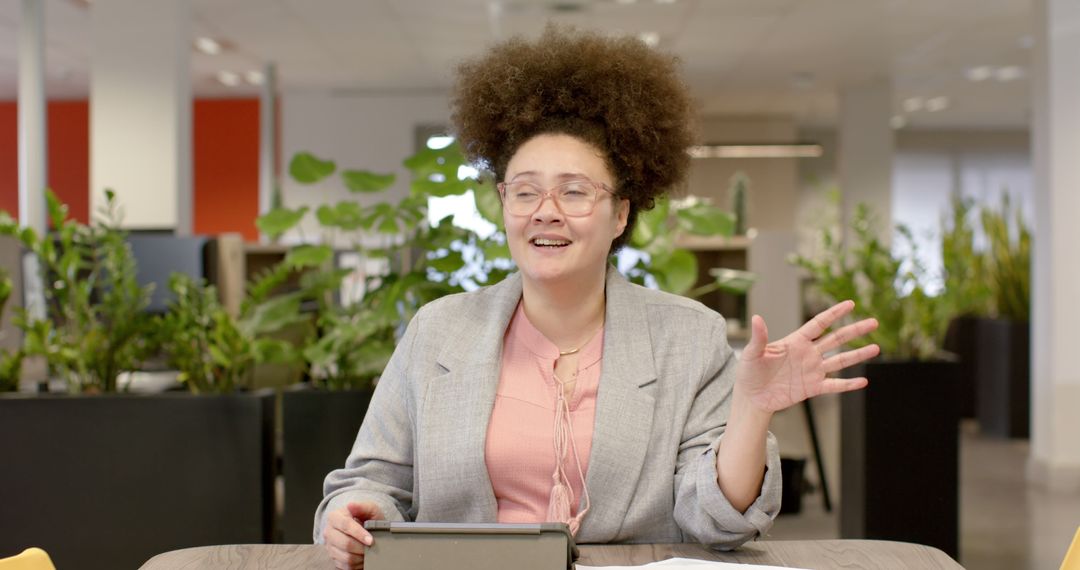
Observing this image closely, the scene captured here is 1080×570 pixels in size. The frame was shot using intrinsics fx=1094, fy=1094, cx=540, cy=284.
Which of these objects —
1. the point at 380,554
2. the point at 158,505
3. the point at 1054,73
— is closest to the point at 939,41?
the point at 1054,73

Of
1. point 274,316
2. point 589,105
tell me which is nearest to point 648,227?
point 274,316

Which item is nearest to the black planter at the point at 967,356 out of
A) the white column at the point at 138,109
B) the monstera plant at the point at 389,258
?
the white column at the point at 138,109

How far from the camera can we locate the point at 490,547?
1074 mm

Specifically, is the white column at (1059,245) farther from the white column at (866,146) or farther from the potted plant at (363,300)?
the white column at (866,146)

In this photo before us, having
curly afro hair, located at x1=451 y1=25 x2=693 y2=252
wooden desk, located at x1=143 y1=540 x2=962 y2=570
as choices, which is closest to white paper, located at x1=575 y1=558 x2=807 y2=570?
wooden desk, located at x1=143 y1=540 x2=962 y2=570

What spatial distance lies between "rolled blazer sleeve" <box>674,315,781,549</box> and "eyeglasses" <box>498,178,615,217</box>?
26 centimetres

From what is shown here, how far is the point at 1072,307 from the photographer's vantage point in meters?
5.32

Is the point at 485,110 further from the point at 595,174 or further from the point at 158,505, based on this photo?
the point at 158,505

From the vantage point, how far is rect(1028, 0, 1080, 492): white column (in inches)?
209

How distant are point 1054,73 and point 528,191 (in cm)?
460

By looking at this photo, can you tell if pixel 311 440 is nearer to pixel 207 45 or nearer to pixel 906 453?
pixel 906 453

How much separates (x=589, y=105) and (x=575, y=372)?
414 millimetres

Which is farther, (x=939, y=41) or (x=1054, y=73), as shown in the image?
(x=939, y=41)

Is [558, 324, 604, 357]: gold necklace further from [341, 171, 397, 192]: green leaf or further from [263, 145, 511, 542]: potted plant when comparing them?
[341, 171, 397, 192]: green leaf
